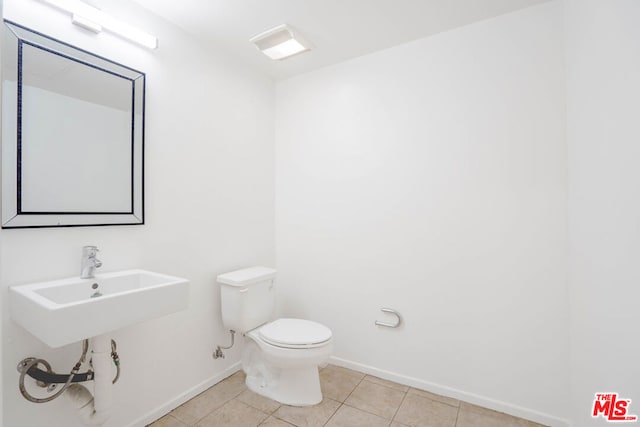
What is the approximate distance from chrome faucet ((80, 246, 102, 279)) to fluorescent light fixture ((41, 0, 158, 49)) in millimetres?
1067

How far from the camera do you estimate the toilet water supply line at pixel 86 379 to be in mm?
1223

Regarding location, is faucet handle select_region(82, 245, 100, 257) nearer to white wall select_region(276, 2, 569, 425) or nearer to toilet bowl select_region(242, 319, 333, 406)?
toilet bowl select_region(242, 319, 333, 406)

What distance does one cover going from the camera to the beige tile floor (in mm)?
1679

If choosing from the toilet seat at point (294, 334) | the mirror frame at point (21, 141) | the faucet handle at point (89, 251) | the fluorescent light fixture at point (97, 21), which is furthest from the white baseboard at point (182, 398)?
the fluorescent light fixture at point (97, 21)

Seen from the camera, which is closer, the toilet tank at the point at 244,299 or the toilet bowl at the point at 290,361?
the toilet bowl at the point at 290,361

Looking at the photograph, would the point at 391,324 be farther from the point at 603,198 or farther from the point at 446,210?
the point at 603,198

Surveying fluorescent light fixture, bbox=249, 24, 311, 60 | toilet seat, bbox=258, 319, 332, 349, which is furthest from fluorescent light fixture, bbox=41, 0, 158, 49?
toilet seat, bbox=258, 319, 332, 349

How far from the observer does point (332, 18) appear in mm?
1807

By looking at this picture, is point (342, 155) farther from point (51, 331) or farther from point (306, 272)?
point (51, 331)

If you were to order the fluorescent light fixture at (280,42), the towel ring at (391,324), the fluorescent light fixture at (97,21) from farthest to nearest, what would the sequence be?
1. the towel ring at (391,324)
2. the fluorescent light fixture at (280,42)
3. the fluorescent light fixture at (97,21)

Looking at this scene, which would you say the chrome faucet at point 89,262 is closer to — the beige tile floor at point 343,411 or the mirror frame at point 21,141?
the mirror frame at point 21,141

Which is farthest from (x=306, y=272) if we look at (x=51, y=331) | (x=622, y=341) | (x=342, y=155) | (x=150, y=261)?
(x=622, y=341)

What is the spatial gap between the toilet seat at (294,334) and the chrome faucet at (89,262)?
0.99 metres

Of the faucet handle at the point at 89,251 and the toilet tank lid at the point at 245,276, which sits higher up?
the faucet handle at the point at 89,251
